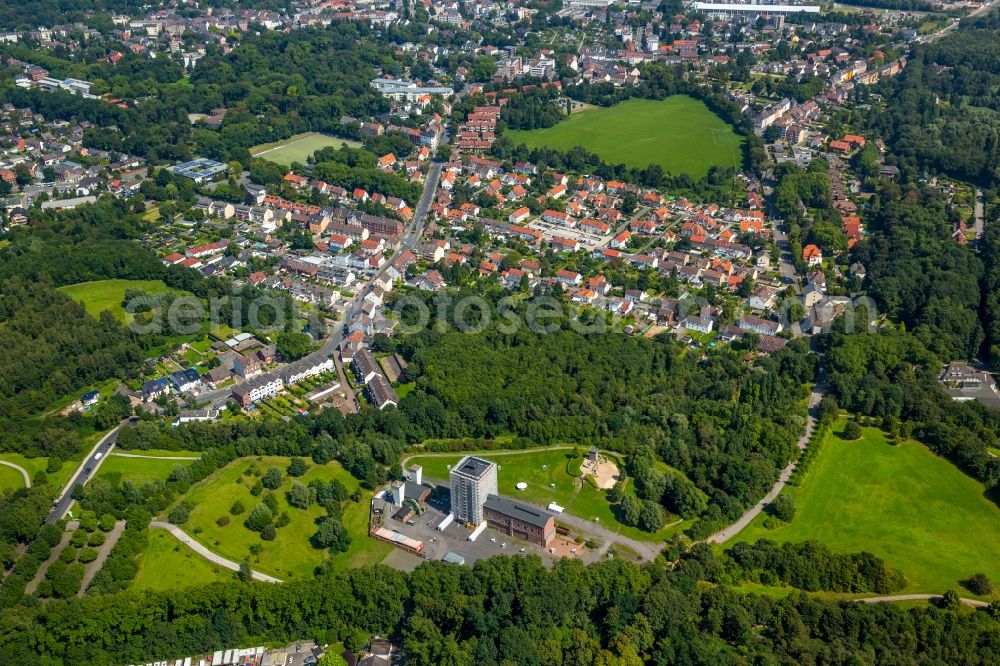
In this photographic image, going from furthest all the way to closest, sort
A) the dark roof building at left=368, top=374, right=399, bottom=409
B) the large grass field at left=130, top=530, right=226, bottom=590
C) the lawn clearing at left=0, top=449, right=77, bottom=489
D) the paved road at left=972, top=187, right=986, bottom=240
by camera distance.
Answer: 1. the paved road at left=972, top=187, right=986, bottom=240
2. the dark roof building at left=368, top=374, right=399, bottom=409
3. the lawn clearing at left=0, top=449, right=77, bottom=489
4. the large grass field at left=130, top=530, right=226, bottom=590

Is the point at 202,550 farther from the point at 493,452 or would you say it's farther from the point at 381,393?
the point at 493,452

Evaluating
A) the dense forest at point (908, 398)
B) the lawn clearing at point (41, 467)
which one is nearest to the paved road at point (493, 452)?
the dense forest at point (908, 398)

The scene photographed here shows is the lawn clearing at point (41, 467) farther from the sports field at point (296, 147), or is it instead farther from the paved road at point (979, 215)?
the paved road at point (979, 215)

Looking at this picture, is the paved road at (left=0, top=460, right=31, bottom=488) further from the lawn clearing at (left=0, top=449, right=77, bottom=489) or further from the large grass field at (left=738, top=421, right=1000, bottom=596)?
the large grass field at (left=738, top=421, right=1000, bottom=596)

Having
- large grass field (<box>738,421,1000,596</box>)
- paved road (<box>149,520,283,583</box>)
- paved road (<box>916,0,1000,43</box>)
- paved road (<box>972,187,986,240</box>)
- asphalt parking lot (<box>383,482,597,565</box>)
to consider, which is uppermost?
paved road (<box>916,0,1000,43</box>)

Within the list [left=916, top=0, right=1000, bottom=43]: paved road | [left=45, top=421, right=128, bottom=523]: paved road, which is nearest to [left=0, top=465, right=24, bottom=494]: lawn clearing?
[left=45, top=421, right=128, bottom=523]: paved road

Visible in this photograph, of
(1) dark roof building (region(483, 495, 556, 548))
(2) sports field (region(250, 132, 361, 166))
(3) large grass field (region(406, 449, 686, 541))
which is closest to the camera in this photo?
(1) dark roof building (region(483, 495, 556, 548))

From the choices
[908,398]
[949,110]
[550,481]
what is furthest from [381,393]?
[949,110]
